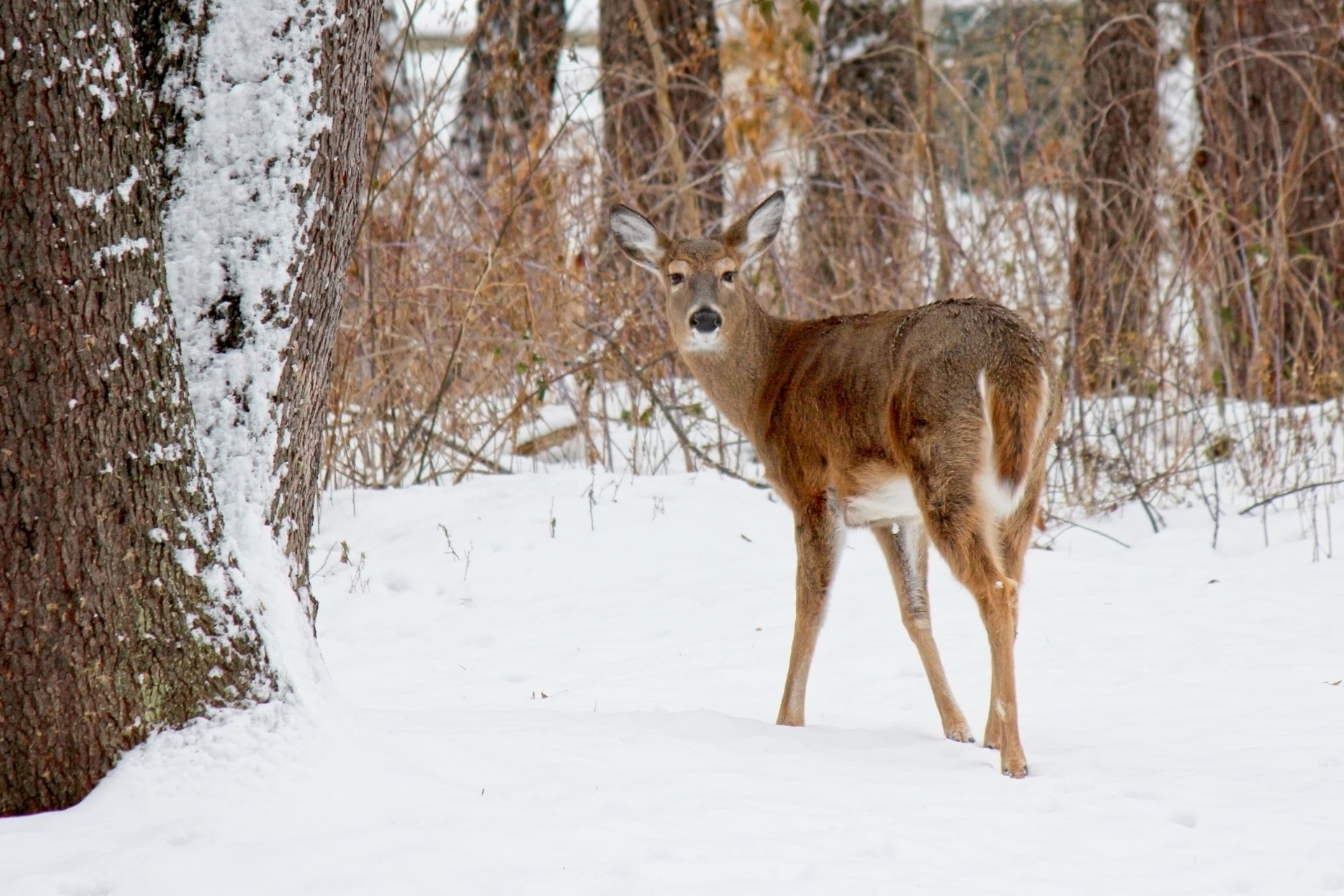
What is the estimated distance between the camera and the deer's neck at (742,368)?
5.83m

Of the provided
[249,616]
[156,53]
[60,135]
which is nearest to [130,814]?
[249,616]

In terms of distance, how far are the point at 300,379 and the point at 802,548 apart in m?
2.16

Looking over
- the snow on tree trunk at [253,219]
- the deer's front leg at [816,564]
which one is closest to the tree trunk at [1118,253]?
the deer's front leg at [816,564]

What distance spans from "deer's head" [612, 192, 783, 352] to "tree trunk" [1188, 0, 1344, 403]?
10.3ft

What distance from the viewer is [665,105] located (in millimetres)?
9188

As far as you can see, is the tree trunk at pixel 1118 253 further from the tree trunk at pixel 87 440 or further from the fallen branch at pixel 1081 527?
the tree trunk at pixel 87 440

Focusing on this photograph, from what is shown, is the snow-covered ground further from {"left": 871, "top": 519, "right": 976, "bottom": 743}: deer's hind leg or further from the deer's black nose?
the deer's black nose

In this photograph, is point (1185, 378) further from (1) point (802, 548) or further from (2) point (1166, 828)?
(2) point (1166, 828)

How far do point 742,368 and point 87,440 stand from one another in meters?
3.19

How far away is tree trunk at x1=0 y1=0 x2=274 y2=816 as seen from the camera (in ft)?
9.91

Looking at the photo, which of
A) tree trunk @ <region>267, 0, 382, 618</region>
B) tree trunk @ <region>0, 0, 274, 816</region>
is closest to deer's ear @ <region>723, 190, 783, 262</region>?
tree trunk @ <region>267, 0, 382, 618</region>

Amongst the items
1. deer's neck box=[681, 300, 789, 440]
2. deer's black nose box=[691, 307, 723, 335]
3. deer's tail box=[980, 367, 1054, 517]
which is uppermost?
deer's black nose box=[691, 307, 723, 335]

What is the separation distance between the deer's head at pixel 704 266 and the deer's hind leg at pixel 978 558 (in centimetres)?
163

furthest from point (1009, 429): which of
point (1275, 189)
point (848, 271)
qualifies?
point (1275, 189)
